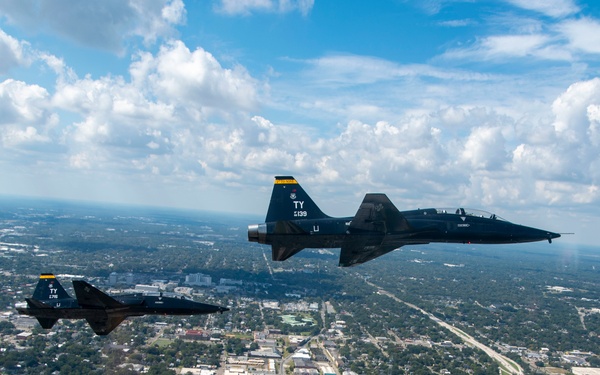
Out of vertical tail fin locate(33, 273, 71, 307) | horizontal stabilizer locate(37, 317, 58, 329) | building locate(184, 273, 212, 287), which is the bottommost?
building locate(184, 273, 212, 287)

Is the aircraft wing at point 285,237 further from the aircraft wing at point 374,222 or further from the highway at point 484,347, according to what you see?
the highway at point 484,347

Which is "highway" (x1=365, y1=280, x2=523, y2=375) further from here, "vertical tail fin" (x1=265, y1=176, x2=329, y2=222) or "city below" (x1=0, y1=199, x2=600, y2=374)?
"vertical tail fin" (x1=265, y1=176, x2=329, y2=222)

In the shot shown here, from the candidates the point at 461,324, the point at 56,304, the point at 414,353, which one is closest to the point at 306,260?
the point at 461,324

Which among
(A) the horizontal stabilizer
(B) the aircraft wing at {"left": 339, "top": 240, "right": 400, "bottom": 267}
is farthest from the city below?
(B) the aircraft wing at {"left": 339, "top": 240, "right": 400, "bottom": 267}

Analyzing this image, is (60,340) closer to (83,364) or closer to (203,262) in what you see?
(83,364)

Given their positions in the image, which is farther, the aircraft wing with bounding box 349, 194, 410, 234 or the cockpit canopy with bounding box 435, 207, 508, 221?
the cockpit canopy with bounding box 435, 207, 508, 221

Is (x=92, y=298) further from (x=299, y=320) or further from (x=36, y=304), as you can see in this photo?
(x=299, y=320)
